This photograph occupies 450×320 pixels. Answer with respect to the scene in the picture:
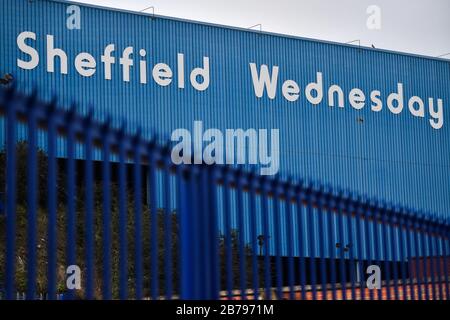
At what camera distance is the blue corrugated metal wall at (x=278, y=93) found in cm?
2595

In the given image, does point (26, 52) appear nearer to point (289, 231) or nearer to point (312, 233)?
point (312, 233)

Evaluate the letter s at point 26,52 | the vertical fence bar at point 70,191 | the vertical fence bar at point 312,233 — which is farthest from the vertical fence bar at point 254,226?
the letter s at point 26,52

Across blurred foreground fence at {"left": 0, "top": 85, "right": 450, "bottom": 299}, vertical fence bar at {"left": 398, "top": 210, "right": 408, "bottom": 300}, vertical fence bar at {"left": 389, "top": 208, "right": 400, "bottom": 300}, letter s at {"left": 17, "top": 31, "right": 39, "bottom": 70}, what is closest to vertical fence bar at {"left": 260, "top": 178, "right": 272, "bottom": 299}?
blurred foreground fence at {"left": 0, "top": 85, "right": 450, "bottom": 299}

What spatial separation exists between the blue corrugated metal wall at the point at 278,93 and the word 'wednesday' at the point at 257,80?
17cm

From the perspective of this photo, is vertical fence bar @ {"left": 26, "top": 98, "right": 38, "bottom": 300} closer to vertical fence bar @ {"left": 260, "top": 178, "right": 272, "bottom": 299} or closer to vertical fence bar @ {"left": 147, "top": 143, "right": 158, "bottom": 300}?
vertical fence bar @ {"left": 147, "top": 143, "right": 158, "bottom": 300}

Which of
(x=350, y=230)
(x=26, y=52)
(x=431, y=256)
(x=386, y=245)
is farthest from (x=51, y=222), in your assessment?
(x=26, y=52)

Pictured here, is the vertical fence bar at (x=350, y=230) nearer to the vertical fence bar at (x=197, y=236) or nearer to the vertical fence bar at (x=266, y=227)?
the vertical fence bar at (x=266, y=227)

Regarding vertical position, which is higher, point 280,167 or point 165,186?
point 280,167

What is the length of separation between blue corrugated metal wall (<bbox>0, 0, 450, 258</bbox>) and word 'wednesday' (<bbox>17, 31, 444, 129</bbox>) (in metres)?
0.17

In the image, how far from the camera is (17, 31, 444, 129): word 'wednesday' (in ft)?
84.9

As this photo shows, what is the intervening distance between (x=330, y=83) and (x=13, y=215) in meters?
26.4
